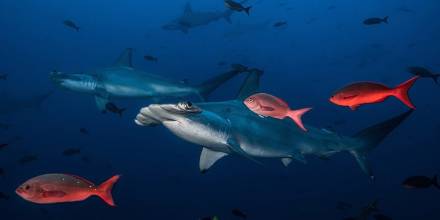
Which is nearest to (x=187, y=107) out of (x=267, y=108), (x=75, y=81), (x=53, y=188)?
Answer: (x=267, y=108)

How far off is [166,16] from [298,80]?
99.5 feet

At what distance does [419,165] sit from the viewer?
33906 millimetres

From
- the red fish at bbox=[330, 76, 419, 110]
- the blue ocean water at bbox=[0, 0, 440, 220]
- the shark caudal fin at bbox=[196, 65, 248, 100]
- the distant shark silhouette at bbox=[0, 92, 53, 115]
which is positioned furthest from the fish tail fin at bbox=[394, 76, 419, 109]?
the distant shark silhouette at bbox=[0, 92, 53, 115]

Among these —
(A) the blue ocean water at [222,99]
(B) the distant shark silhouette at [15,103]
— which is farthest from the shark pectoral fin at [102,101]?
(B) the distant shark silhouette at [15,103]

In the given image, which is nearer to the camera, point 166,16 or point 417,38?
point 417,38

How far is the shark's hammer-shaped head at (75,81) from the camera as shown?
780 centimetres

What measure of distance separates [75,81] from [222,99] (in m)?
22.7

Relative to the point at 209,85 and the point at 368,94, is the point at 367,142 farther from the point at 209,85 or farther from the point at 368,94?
the point at 209,85

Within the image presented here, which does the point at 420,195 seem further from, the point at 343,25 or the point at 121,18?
the point at 121,18

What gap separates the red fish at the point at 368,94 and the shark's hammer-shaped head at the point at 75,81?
6.19 metres

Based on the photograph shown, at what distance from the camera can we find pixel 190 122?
13.3 feet

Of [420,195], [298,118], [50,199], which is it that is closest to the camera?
[50,199]

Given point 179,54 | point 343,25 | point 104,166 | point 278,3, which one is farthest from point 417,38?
point 104,166

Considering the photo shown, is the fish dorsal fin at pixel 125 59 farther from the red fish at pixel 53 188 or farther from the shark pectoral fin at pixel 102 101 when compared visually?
the red fish at pixel 53 188
